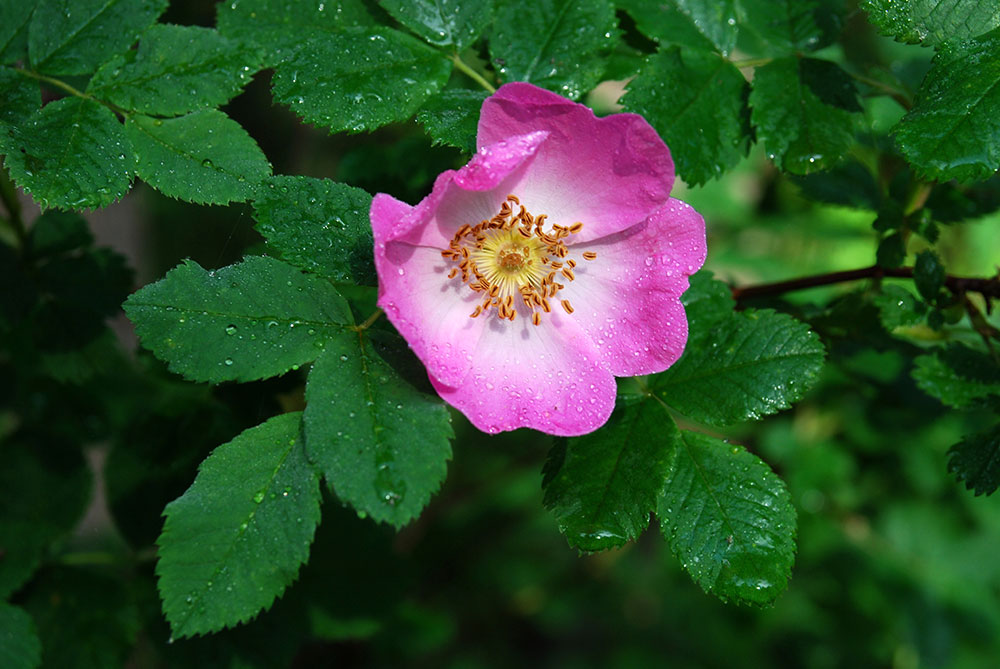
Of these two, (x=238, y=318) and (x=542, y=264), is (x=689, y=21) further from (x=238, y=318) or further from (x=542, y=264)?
(x=238, y=318)

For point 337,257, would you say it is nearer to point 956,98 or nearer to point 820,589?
point 956,98

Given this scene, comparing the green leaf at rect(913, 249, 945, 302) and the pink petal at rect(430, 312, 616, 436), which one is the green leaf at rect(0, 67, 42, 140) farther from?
the green leaf at rect(913, 249, 945, 302)

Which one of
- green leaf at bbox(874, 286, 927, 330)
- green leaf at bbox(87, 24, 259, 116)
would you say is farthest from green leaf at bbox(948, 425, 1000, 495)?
green leaf at bbox(87, 24, 259, 116)

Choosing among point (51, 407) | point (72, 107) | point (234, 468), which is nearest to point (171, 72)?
point (72, 107)

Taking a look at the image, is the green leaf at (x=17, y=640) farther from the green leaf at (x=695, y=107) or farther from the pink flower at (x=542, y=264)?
the green leaf at (x=695, y=107)

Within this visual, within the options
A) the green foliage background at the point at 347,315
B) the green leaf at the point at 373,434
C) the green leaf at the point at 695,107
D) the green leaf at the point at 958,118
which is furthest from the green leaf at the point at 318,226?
the green leaf at the point at 958,118
